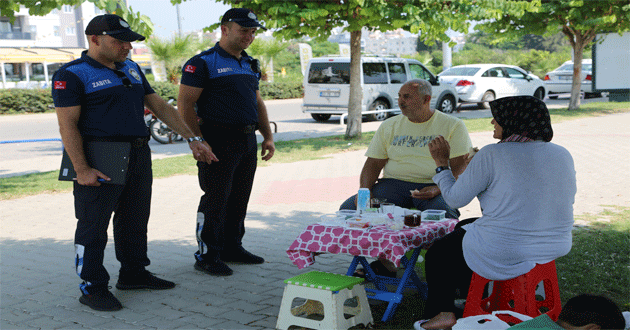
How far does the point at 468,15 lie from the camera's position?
1173cm

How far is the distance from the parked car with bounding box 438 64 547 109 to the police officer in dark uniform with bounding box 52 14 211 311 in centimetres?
1775

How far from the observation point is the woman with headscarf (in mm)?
3225

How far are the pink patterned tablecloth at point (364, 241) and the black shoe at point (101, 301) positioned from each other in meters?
1.28

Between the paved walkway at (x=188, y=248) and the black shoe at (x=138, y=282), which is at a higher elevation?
the black shoe at (x=138, y=282)

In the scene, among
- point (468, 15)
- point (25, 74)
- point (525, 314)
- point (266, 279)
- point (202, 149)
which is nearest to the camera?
point (525, 314)

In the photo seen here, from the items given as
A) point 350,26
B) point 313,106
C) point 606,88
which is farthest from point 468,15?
point 313,106

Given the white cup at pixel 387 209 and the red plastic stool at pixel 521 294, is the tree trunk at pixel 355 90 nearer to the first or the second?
the white cup at pixel 387 209

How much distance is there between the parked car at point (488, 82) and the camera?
21.3 meters

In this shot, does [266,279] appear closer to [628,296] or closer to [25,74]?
[628,296]

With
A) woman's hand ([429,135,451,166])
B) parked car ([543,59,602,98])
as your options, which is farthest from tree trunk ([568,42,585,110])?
woman's hand ([429,135,451,166])

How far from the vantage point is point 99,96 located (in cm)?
405

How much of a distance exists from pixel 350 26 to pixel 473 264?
899 cm

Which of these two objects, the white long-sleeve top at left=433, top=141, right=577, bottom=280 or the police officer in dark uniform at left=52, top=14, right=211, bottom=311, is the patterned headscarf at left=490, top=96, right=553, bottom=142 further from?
the police officer in dark uniform at left=52, top=14, right=211, bottom=311

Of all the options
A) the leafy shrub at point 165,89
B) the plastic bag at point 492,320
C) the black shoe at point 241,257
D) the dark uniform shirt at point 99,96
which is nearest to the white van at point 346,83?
the leafy shrub at point 165,89
